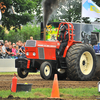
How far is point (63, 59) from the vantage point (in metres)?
10.9

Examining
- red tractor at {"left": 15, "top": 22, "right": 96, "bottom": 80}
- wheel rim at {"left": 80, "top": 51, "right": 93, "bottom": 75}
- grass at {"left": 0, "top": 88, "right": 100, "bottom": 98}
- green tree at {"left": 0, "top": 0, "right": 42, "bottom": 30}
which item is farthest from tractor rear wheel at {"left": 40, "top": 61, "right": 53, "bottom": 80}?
green tree at {"left": 0, "top": 0, "right": 42, "bottom": 30}

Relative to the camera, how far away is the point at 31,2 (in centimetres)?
2700

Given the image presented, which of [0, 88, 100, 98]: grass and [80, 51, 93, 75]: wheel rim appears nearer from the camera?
[0, 88, 100, 98]: grass

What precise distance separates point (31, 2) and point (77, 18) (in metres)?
4.32

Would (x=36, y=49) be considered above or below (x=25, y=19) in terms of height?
below

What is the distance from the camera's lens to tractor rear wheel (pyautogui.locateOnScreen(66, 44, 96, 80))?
414 inches

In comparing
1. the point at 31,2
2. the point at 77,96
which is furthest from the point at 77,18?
the point at 77,96

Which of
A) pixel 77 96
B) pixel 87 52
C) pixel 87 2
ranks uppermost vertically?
pixel 87 2

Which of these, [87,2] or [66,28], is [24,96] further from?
[87,2]

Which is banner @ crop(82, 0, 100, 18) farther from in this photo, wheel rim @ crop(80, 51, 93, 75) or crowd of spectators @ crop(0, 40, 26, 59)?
crowd of spectators @ crop(0, 40, 26, 59)

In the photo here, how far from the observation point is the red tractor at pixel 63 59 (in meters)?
10.6

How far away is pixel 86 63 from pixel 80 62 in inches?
18.3

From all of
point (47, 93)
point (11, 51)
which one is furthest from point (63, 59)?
point (11, 51)

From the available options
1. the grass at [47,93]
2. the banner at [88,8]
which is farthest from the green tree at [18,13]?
the grass at [47,93]
